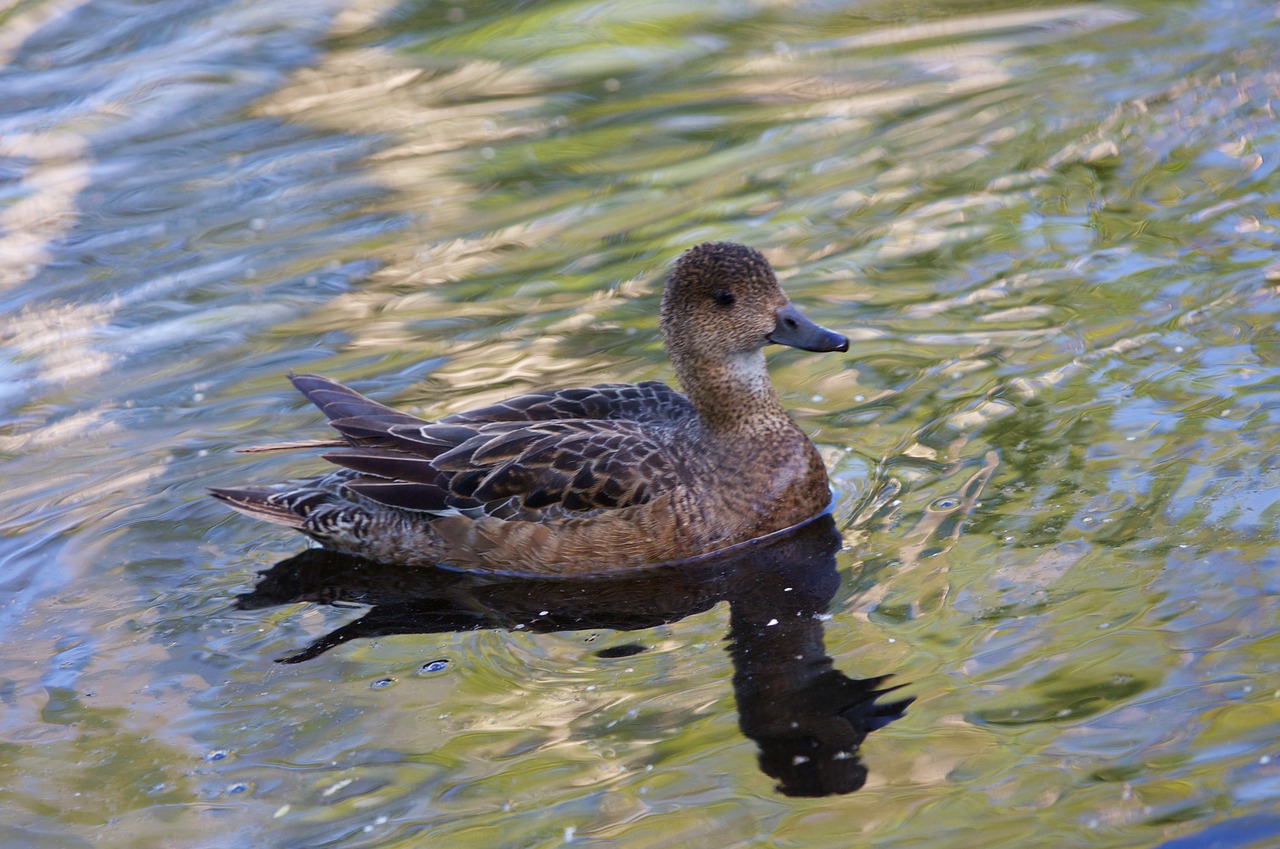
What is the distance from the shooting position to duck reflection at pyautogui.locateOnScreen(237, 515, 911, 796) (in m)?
5.38

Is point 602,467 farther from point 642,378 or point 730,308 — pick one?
point 642,378

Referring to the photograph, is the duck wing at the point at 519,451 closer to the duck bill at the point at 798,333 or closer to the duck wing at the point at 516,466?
the duck wing at the point at 516,466

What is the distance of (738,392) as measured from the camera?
714 centimetres

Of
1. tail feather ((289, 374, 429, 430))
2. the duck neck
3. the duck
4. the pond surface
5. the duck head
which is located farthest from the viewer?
tail feather ((289, 374, 429, 430))

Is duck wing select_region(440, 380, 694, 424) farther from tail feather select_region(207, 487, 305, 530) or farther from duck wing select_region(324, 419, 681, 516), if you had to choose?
tail feather select_region(207, 487, 305, 530)

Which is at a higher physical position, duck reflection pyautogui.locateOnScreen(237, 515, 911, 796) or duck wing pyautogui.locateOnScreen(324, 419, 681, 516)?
A: duck wing pyautogui.locateOnScreen(324, 419, 681, 516)

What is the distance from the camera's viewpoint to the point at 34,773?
225 inches

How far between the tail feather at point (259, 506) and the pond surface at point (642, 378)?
24 centimetres

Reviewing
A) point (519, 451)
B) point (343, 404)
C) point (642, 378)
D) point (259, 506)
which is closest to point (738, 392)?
point (519, 451)

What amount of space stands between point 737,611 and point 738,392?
121 centimetres

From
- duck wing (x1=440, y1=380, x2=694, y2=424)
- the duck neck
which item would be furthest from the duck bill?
duck wing (x1=440, y1=380, x2=694, y2=424)

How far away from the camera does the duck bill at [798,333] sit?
6926 millimetres

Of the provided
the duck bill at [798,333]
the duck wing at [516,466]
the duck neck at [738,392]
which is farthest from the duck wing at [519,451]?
the duck bill at [798,333]

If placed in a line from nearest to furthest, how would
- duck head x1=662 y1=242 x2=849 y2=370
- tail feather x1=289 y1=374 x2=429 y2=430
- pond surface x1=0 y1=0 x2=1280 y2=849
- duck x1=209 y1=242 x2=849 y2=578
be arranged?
1. pond surface x1=0 y1=0 x2=1280 y2=849
2. duck x1=209 y1=242 x2=849 y2=578
3. duck head x1=662 y1=242 x2=849 y2=370
4. tail feather x1=289 y1=374 x2=429 y2=430
